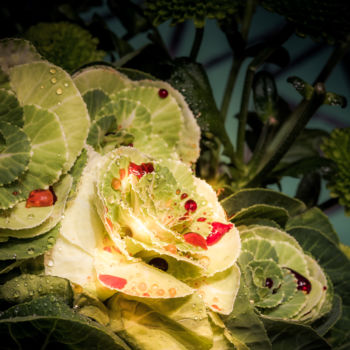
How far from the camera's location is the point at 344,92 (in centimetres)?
92

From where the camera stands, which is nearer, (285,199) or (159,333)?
(159,333)

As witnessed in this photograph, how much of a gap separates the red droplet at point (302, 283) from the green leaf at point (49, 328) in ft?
0.73

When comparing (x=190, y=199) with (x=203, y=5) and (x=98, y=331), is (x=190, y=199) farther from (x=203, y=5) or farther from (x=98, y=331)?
(x=203, y=5)

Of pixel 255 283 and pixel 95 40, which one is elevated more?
pixel 95 40

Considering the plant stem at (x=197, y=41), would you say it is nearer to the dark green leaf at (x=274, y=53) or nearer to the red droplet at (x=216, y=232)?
the dark green leaf at (x=274, y=53)

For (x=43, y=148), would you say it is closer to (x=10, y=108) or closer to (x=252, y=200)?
(x=10, y=108)

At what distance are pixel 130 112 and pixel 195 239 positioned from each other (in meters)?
0.14

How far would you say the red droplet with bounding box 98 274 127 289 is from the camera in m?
0.31

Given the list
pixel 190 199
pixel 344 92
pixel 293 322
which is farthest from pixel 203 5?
pixel 344 92

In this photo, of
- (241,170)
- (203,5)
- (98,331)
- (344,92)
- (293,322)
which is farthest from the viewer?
(344,92)

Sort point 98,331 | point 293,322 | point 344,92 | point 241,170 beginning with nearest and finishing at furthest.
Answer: point 98,331 < point 293,322 < point 241,170 < point 344,92

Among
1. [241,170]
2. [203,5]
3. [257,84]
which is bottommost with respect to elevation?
[241,170]

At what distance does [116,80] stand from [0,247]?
0.20 m

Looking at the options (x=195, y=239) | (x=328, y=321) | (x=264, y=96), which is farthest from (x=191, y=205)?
(x=264, y=96)
